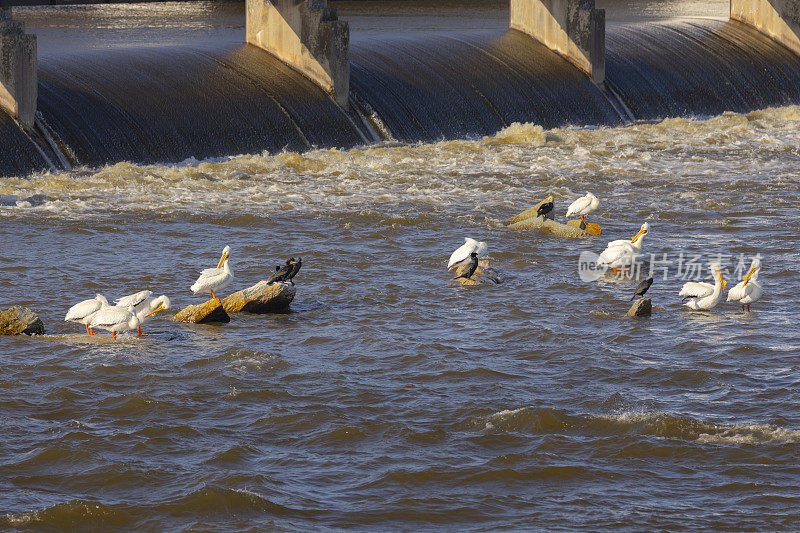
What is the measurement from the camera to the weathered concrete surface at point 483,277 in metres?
13.2

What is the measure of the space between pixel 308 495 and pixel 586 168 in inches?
562

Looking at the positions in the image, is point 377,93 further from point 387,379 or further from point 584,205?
point 387,379

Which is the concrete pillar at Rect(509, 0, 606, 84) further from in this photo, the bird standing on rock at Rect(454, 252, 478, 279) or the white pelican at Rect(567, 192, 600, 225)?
the bird standing on rock at Rect(454, 252, 478, 279)

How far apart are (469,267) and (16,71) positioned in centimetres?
935

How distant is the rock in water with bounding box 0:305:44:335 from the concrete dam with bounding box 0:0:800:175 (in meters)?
7.58

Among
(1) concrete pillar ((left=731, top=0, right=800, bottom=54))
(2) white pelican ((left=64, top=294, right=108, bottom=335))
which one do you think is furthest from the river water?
(1) concrete pillar ((left=731, top=0, right=800, bottom=54))

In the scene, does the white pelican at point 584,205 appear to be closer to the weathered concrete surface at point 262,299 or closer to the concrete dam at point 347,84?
the weathered concrete surface at point 262,299

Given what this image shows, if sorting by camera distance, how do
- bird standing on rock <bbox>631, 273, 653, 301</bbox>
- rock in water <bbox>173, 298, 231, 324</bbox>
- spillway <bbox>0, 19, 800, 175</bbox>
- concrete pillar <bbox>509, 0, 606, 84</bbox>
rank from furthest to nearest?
concrete pillar <bbox>509, 0, 606, 84</bbox>
spillway <bbox>0, 19, 800, 175</bbox>
bird standing on rock <bbox>631, 273, 653, 301</bbox>
rock in water <bbox>173, 298, 231, 324</bbox>

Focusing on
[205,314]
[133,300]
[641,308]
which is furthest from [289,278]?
[641,308]

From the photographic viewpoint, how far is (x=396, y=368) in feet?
33.9

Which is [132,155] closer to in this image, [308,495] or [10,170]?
[10,170]

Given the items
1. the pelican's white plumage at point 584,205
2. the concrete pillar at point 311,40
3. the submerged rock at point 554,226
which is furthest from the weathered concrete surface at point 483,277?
the concrete pillar at point 311,40

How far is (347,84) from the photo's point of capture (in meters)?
22.9

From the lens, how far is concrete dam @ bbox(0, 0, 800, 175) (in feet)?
63.0
